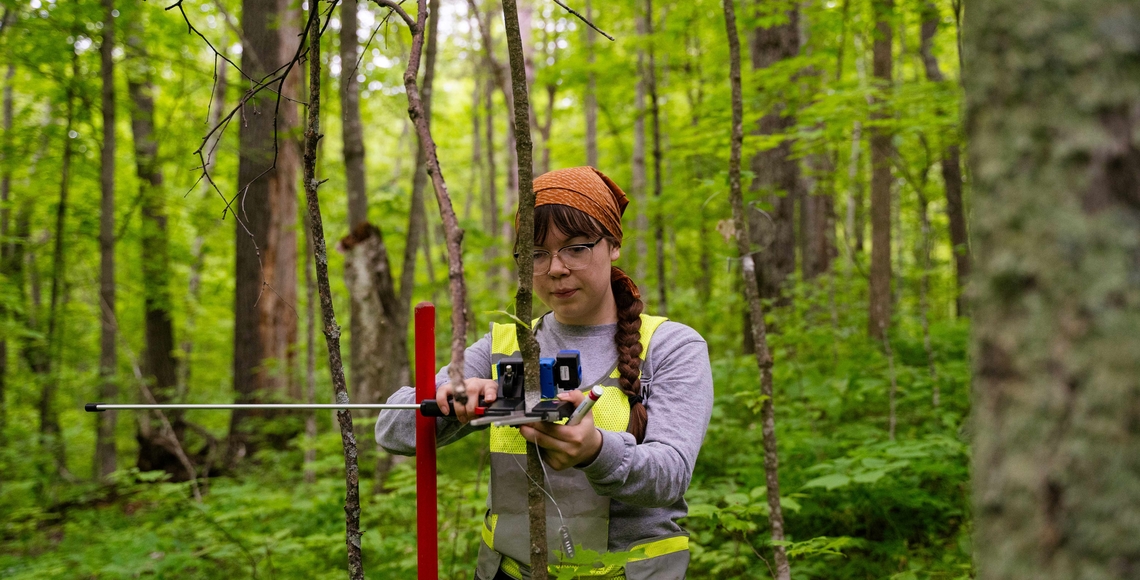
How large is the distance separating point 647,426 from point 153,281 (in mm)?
9692

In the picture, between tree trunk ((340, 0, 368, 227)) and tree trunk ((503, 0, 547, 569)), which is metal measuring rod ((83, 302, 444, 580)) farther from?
tree trunk ((340, 0, 368, 227))

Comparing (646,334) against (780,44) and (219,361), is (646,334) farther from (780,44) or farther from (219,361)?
(219,361)

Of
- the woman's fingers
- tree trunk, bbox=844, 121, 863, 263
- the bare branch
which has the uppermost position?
tree trunk, bbox=844, 121, 863, 263

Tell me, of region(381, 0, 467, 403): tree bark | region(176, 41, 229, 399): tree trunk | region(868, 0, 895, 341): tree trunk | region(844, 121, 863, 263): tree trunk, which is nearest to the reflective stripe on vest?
region(381, 0, 467, 403): tree bark

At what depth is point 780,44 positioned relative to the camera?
7.19 metres

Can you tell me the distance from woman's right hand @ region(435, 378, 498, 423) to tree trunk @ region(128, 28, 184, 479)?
730 cm

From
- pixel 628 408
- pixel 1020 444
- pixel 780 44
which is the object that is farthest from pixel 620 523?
pixel 780 44

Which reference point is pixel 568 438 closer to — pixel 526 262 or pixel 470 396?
pixel 470 396

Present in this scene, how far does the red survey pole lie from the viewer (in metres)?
1.54

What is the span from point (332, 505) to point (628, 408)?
12.9 feet

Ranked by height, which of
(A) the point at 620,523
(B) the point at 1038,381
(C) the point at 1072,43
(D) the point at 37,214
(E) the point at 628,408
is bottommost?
(A) the point at 620,523

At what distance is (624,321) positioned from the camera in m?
2.01

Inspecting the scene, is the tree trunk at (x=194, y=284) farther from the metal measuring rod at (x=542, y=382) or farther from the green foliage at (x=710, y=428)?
the metal measuring rod at (x=542, y=382)

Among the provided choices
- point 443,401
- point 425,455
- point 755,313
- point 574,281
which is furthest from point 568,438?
point 755,313
